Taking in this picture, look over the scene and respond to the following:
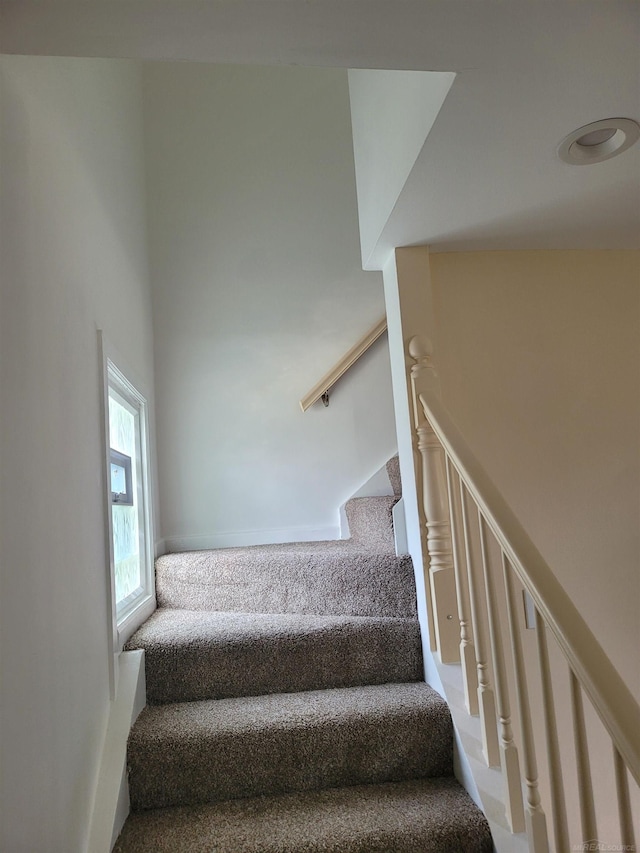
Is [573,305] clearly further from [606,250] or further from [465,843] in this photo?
[465,843]

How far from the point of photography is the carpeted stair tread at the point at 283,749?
1758mm

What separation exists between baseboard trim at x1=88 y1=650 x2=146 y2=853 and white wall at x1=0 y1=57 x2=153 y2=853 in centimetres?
5

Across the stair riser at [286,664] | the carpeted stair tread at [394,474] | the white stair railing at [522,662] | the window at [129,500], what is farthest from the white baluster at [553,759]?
the carpeted stair tread at [394,474]

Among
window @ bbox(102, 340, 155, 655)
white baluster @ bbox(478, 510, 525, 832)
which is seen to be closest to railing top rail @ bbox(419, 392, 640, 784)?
white baluster @ bbox(478, 510, 525, 832)

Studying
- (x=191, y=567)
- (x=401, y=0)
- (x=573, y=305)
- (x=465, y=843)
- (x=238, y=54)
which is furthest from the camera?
(x=191, y=567)

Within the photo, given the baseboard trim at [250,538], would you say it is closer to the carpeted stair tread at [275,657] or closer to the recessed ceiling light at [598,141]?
the carpeted stair tread at [275,657]

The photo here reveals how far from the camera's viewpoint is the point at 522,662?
4.33 feet

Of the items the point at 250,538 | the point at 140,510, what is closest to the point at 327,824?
the point at 140,510

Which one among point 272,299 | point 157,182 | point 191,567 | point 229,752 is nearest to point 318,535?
point 191,567

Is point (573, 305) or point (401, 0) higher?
point (401, 0)

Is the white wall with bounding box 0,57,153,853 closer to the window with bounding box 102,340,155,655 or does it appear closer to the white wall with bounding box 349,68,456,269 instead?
the window with bounding box 102,340,155,655

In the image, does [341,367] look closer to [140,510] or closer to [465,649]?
[140,510]

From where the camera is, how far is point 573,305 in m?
2.31

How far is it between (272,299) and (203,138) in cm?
97
